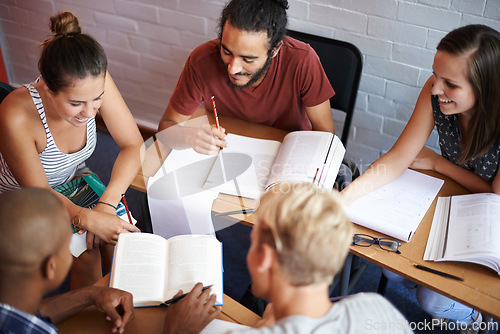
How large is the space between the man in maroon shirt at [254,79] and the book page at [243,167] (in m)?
0.06

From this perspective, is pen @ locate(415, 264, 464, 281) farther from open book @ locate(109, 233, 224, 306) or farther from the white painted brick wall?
the white painted brick wall

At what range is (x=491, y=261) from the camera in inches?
43.9

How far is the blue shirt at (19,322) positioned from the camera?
0.85 m

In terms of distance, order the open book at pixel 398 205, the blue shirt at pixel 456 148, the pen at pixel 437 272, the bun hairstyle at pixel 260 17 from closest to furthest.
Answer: the pen at pixel 437 272 < the open book at pixel 398 205 < the blue shirt at pixel 456 148 < the bun hairstyle at pixel 260 17

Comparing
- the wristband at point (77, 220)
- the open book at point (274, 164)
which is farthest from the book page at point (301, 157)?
the wristband at point (77, 220)

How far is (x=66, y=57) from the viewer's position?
4.22 feet

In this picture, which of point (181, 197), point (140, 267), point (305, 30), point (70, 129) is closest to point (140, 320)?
point (140, 267)

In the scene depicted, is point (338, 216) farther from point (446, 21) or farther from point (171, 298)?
point (446, 21)

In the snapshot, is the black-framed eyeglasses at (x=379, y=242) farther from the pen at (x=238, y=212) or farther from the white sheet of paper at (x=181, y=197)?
the white sheet of paper at (x=181, y=197)

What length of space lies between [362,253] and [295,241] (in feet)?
1.61

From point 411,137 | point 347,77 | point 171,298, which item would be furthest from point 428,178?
point 171,298

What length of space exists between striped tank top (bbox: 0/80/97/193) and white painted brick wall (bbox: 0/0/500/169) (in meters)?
0.96

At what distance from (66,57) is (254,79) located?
25.1 inches

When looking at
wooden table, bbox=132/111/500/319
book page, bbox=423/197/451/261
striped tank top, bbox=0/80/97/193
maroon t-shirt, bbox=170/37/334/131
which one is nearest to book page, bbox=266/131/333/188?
wooden table, bbox=132/111/500/319
